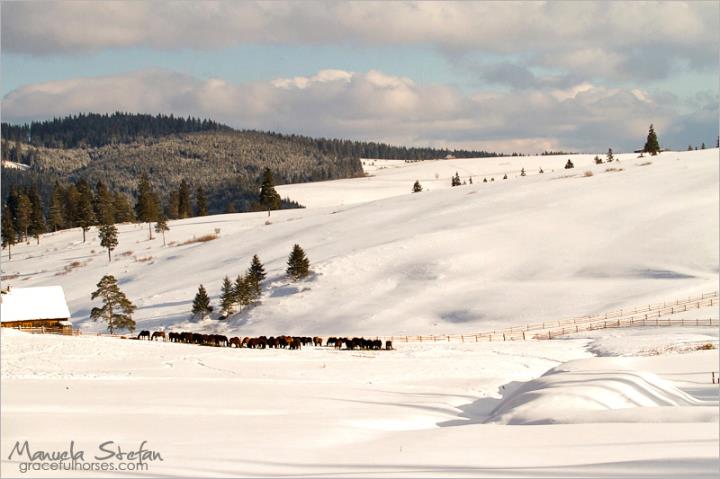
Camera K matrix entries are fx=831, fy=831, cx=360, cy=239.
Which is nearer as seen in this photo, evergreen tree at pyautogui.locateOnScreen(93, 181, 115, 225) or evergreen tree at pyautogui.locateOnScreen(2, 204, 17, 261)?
evergreen tree at pyautogui.locateOnScreen(2, 204, 17, 261)

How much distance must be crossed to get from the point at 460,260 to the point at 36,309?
110 feet

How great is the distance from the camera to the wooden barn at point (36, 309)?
1993 inches

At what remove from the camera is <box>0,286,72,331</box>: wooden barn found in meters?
50.6

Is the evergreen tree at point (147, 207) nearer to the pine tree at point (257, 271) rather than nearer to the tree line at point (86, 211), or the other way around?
the tree line at point (86, 211)

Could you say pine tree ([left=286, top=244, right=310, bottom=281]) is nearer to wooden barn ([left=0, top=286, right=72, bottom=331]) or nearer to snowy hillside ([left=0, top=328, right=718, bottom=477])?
wooden barn ([left=0, top=286, right=72, bottom=331])

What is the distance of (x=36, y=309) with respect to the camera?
51688 mm

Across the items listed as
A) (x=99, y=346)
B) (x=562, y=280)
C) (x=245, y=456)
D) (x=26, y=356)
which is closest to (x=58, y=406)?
(x=245, y=456)

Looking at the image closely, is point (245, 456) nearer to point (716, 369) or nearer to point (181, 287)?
point (716, 369)

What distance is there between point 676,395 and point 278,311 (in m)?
43.4

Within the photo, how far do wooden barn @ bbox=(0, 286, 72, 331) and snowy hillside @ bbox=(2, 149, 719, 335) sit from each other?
12.5 metres

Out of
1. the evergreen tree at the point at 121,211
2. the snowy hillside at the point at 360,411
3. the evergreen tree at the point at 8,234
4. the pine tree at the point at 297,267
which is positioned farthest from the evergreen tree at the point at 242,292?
the evergreen tree at the point at 121,211

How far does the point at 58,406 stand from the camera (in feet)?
66.5

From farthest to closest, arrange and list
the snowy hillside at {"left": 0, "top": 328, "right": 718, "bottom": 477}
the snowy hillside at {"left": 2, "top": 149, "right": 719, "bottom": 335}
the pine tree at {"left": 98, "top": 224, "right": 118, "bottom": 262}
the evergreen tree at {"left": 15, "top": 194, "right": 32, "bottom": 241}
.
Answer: the evergreen tree at {"left": 15, "top": 194, "right": 32, "bottom": 241}, the pine tree at {"left": 98, "top": 224, "right": 118, "bottom": 262}, the snowy hillside at {"left": 2, "top": 149, "right": 719, "bottom": 335}, the snowy hillside at {"left": 0, "top": 328, "right": 718, "bottom": 477}

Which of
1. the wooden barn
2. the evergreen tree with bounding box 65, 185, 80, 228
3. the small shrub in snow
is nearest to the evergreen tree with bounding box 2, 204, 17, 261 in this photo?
the evergreen tree with bounding box 65, 185, 80, 228
